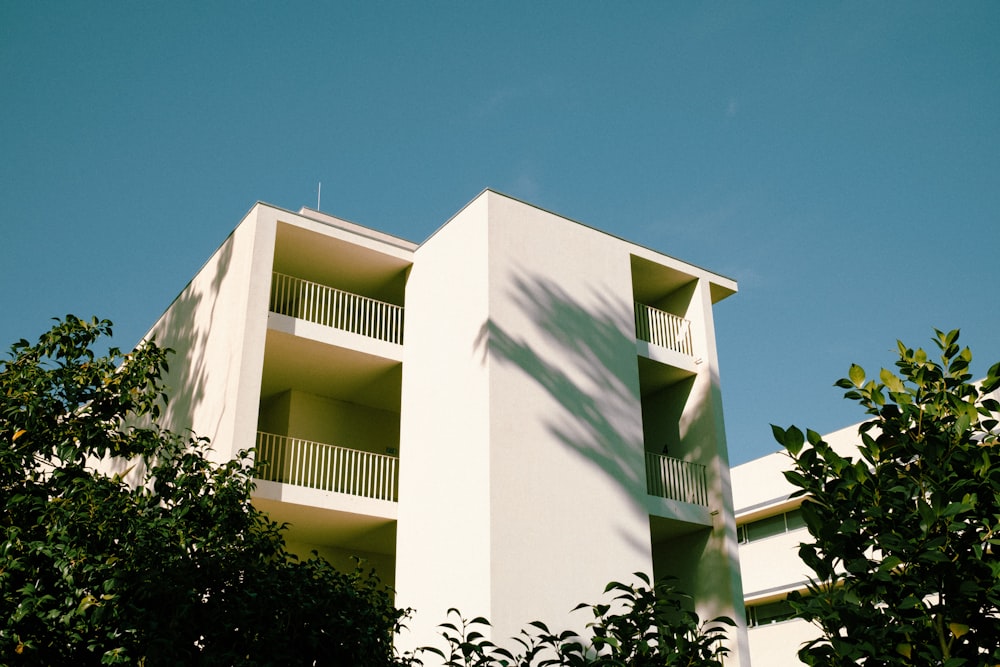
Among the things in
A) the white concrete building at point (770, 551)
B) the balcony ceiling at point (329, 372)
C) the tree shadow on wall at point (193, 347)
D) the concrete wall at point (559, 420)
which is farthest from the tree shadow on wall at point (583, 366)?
the white concrete building at point (770, 551)

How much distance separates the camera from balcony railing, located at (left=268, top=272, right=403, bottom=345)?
1678 centimetres

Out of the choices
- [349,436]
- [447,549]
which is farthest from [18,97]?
[447,549]

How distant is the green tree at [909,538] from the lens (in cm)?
326

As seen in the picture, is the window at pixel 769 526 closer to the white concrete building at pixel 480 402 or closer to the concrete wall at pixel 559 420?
the white concrete building at pixel 480 402

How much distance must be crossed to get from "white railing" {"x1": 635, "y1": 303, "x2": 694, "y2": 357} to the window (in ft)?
30.5

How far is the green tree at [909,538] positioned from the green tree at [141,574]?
4517 millimetres

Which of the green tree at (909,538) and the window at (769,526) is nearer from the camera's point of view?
the green tree at (909,538)

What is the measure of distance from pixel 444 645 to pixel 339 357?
17.3 feet

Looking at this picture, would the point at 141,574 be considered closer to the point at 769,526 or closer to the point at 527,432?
the point at 527,432

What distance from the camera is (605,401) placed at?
15375 mm

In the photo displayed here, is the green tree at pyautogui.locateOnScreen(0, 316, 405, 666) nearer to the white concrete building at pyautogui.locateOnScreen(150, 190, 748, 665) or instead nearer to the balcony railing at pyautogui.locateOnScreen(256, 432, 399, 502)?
the white concrete building at pyautogui.locateOnScreen(150, 190, 748, 665)

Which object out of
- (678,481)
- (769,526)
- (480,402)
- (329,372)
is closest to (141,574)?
(480,402)

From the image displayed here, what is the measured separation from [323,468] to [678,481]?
6.36 meters

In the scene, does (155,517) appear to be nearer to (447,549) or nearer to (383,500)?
(447,549)
